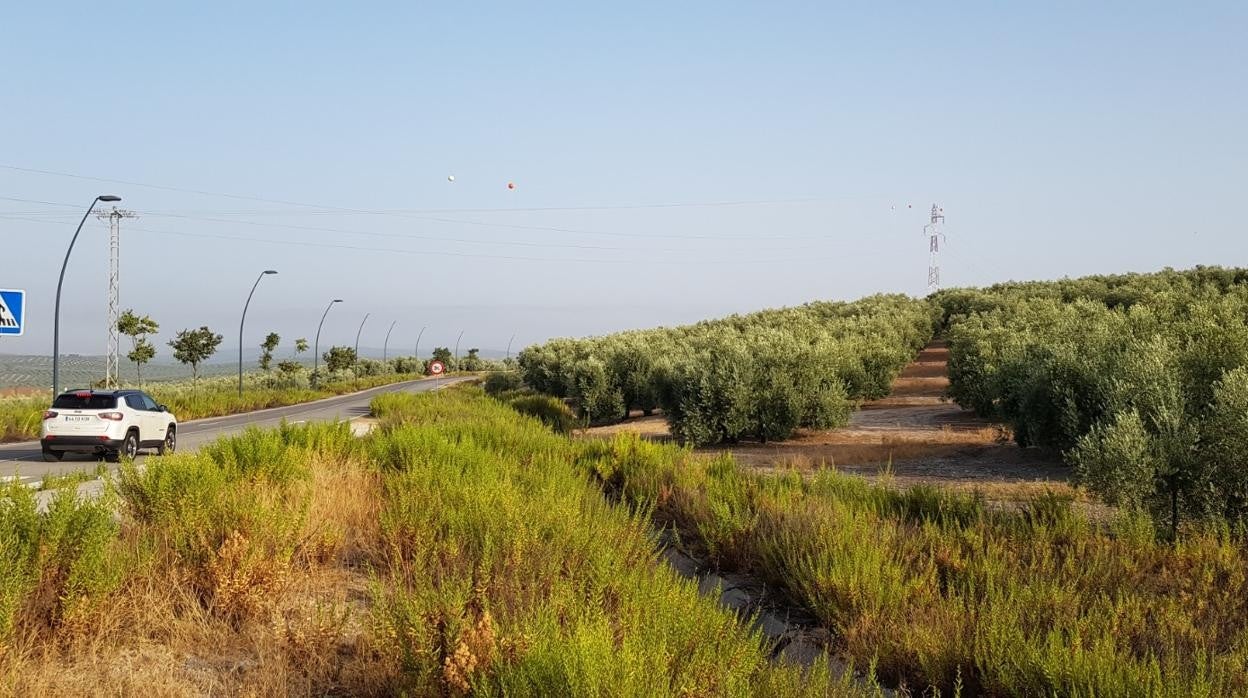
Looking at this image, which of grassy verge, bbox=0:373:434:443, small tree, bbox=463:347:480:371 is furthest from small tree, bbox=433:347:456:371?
grassy verge, bbox=0:373:434:443

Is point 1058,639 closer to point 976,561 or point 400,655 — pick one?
point 976,561

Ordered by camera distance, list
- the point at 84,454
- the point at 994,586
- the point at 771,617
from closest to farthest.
A: the point at 994,586
the point at 771,617
the point at 84,454

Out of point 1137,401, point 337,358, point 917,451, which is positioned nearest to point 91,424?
point 917,451

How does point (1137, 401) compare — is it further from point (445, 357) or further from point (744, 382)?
point (445, 357)

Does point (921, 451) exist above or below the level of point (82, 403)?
below

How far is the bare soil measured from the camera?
49.1 ft

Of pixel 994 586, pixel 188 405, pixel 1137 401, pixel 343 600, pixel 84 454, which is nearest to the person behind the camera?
pixel 343 600

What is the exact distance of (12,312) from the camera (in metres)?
17.5

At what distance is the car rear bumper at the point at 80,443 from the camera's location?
17.0 m

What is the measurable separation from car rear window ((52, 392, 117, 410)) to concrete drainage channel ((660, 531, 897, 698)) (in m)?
14.2

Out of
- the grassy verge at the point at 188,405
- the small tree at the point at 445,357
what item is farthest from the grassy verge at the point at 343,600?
the small tree at the point at 445,357

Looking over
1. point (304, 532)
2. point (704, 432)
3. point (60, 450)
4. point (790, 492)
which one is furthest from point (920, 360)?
point (304, 532)

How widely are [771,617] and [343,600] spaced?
3.68 m

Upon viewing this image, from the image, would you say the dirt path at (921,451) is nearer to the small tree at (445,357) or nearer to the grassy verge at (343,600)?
the grassy verge at (343,600)
